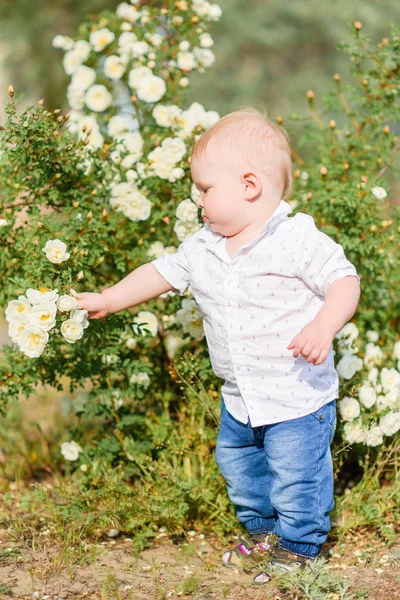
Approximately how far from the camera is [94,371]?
2922mm

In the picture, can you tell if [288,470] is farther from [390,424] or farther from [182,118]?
[182,118]

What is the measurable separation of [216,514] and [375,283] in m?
1.21

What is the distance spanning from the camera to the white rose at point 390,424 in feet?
9.39

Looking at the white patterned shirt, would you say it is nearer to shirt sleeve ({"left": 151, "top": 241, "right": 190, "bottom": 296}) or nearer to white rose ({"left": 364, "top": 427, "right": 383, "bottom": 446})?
shirt sleeve ({"left": 151, "top": 241, "right": 190, "bottom": 296})

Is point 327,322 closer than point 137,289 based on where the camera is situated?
Yes

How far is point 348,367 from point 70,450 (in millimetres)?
1218

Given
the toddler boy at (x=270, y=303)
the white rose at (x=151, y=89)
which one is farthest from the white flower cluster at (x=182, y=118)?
→ the toddler boy at (x=270, y=303)

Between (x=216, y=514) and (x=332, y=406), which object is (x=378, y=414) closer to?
(x=332, y=406)

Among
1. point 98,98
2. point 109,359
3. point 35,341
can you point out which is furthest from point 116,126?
point 35,341

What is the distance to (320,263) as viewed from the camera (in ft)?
7.57

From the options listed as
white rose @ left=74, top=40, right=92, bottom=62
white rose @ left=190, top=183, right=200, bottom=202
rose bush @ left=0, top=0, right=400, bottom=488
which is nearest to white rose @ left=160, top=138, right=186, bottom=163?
rose bush @ left=0, top=0, right=400, bottom=488

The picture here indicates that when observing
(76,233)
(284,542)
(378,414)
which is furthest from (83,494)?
(378,414)

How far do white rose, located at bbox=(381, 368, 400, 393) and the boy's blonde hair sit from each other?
3.16 feet

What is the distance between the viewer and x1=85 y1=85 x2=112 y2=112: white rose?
3504 mm
